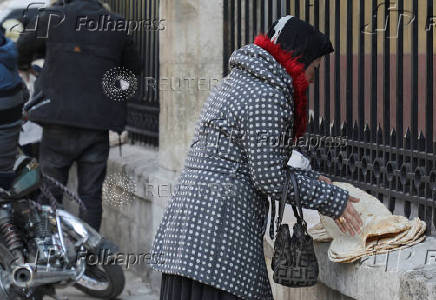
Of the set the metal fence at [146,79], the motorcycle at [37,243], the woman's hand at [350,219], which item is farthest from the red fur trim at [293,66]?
the metal fence at [146,79]

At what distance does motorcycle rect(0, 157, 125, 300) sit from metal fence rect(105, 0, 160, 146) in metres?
2.24

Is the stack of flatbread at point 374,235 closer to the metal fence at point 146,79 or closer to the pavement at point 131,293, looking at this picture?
the pavement at point 131,293

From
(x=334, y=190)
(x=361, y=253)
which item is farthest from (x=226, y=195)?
(x=361, y=253)

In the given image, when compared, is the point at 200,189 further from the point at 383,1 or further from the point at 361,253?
the point at 383,1

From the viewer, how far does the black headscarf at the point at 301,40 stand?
4172mm

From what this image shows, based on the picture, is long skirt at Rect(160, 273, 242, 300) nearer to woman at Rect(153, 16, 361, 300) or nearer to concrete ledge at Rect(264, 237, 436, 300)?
woman at Rect(153, 16, 361, 300)

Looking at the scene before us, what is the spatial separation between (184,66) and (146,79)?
1.93m

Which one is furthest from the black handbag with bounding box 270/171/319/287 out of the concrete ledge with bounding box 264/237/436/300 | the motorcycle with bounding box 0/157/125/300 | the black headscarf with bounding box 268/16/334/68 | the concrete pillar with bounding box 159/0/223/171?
the concrete pillar with bounding box 159/0/223/171

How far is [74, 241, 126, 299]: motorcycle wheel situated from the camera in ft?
23.1

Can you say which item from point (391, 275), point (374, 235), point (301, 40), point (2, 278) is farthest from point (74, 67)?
point (391, 275)

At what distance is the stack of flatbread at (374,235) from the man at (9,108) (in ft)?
7.69

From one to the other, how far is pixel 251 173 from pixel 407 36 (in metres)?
1.50

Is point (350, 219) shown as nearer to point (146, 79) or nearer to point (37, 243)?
point (37, 243)

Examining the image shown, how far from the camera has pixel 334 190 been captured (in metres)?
4.18
